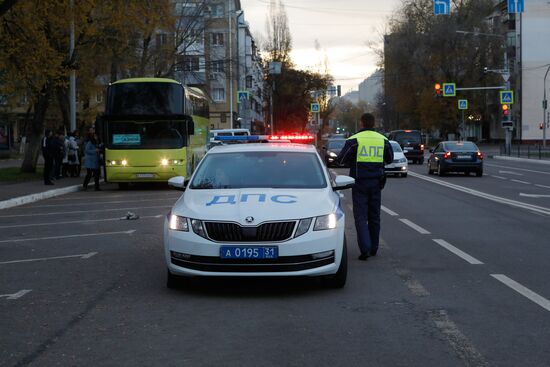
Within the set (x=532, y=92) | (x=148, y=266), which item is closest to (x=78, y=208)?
(x=148, y=266)

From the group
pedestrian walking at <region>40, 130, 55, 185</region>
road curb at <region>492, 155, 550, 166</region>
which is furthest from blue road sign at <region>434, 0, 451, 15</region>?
road curb at <region>492, 155, 550, 166</region>

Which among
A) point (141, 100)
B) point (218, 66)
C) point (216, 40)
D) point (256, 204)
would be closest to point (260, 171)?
point (256, 204)

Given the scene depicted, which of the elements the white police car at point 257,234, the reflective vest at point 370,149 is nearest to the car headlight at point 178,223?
the white police car at point 257,234

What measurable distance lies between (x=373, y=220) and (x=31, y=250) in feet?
16.3

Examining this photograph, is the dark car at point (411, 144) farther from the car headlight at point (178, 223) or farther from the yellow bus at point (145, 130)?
the car headlight at point (178, 223)

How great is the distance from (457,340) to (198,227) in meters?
2.79

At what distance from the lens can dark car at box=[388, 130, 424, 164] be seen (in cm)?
4900

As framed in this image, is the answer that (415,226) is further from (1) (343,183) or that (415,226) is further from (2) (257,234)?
(2) (257,234)

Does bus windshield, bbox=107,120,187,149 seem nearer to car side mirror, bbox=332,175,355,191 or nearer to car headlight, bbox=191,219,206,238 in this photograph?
car side mirror, bbox=332,175,355,191

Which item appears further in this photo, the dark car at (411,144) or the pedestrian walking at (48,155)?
the dark car at (411,144)

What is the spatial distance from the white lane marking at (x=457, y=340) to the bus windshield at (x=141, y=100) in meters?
19.2

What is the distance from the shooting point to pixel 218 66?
44938 millimetres

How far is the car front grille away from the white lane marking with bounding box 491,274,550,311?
2373 millimetres

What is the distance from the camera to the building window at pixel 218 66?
4297 centimetres
